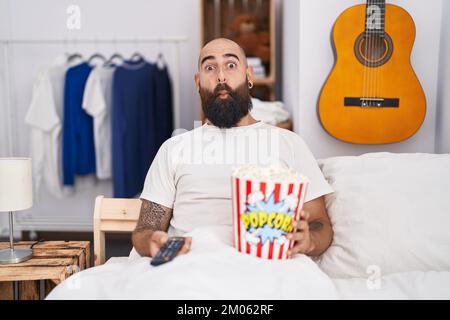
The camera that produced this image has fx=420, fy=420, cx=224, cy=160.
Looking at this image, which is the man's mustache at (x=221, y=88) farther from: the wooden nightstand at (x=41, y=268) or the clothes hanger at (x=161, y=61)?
the clothes hanger at (x=161, y=61)

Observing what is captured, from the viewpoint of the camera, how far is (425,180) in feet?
4.03

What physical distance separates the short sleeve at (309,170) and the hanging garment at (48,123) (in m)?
1.85

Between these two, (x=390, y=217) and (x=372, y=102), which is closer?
(x=390, y=217)

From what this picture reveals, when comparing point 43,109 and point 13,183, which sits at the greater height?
point 43,109

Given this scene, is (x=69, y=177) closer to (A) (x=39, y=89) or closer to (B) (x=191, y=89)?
(A) (x=39, y=89)

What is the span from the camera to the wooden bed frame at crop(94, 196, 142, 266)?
1395 millimetres

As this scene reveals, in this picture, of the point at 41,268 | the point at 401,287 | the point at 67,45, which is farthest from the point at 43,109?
the point at 401,287

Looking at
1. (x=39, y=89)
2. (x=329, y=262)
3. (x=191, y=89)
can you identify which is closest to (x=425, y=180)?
(x=329, y=262)

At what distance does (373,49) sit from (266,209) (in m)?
1.13

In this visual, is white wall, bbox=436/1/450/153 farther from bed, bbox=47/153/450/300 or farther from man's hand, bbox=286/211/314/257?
man's hand, bbox=286/211/314/257

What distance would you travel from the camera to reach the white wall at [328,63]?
1717mm

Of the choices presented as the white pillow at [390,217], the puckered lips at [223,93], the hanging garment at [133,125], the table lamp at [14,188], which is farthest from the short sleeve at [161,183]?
the hanging garment at [133,125]

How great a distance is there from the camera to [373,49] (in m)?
1.69

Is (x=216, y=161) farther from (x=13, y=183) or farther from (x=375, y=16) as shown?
(x=375, y=16)
